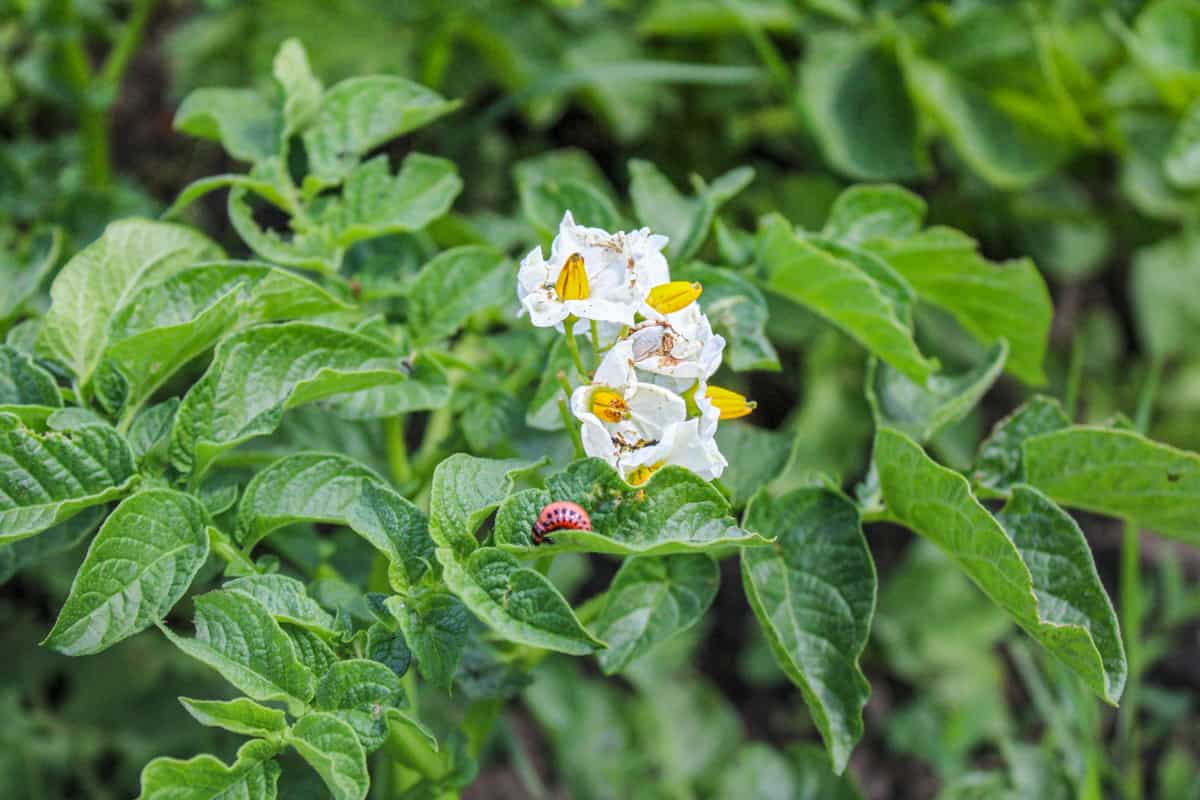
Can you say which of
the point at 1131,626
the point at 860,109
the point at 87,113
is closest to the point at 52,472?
the point at 87,113

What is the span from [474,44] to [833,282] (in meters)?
1.48

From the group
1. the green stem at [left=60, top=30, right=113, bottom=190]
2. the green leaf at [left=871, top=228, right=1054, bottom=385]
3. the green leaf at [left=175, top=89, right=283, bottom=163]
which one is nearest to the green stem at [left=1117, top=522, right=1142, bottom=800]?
the green leaf at [left=871, top=228, right=1054, bottom=385]

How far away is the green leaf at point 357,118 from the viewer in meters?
1.38

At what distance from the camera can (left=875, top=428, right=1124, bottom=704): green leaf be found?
1.03 meters

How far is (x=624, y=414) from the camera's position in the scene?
3.43 feet

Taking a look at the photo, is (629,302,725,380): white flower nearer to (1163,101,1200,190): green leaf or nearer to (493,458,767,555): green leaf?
(493,458,767,555): green leaf

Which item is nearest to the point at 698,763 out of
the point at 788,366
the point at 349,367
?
the point at 788,366

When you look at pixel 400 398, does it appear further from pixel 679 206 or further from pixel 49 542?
pixel 679 206

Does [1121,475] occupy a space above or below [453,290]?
below

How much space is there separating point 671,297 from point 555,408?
209 mm

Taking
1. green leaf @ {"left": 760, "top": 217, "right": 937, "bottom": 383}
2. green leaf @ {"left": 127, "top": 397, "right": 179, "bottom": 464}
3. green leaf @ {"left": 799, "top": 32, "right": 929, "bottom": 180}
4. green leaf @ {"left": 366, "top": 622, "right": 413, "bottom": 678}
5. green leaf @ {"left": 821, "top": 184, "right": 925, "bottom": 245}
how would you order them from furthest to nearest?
green leaf @ {"left": 799, "top": 32, "right": 929, "bottom": 180}
green leaf @ {"left": 821, "top": 184, "right": 925, "bottom": 245}
green leaf @ {"left": 760, "top": 217, "right": 937, "bottom": 383}
green leaf @ {"left": 127, "top": 397, "right": 179, "bottom": 464}
green leaf @ {"left": 366, "top": 622, "right": 413, "bottom": 678}

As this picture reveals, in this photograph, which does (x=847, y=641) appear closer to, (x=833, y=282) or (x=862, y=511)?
(x=862, y=511)

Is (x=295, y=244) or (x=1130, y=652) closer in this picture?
(x=295, y=244)

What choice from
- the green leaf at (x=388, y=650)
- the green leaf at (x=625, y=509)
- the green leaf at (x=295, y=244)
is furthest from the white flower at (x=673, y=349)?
the green leaf at (x=295, y=244)
